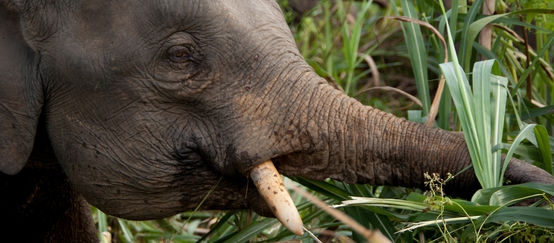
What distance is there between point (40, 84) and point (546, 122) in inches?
83.7

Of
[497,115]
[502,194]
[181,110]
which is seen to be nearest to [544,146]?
[497,115]

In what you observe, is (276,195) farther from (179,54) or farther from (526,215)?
(526,215)

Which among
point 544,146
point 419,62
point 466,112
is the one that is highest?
point 466,112

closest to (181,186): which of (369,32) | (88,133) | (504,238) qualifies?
(88,133)

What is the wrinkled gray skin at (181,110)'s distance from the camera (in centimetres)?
256

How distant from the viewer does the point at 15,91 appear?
2711mm

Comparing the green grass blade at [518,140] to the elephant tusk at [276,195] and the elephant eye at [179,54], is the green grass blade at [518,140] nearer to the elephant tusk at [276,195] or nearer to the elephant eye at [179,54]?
the elephant tusk at [276,195]

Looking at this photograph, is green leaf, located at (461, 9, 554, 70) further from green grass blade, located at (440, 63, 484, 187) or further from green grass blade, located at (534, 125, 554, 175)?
green grass blade, located at (534, 125, 554, 175)

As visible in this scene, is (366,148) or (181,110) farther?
(181,110)

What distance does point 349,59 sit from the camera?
447 cm

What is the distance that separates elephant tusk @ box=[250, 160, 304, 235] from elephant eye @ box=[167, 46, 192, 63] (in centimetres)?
43

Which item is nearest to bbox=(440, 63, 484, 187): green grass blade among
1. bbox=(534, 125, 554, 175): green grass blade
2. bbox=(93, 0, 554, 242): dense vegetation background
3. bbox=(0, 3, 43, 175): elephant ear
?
bbox=(93, 0, 554, 242): dense vegetation background

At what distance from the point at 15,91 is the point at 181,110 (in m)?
0.55

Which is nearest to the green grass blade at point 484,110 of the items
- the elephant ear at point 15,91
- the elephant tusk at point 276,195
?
the elephant tusk at point 276,195
